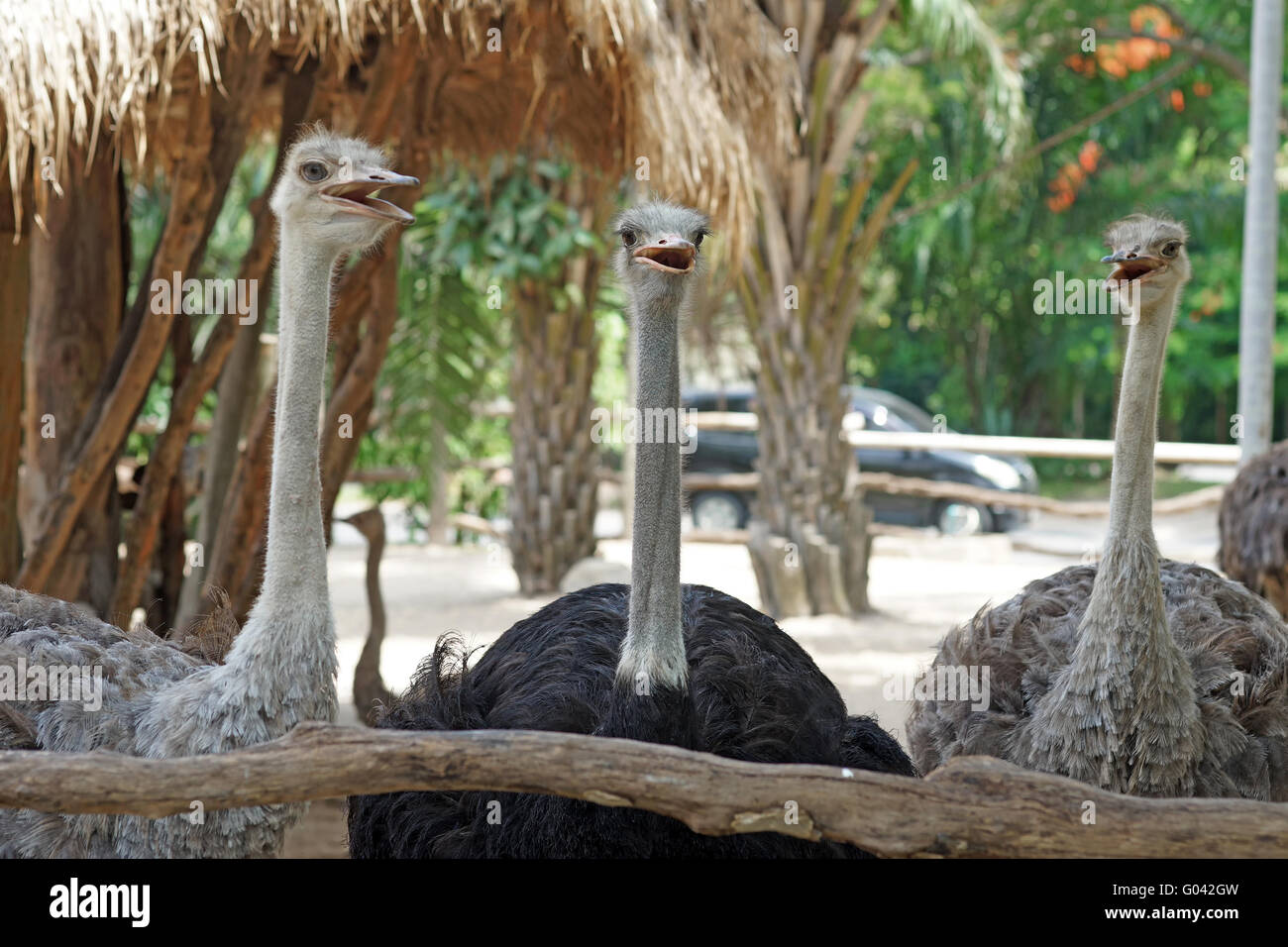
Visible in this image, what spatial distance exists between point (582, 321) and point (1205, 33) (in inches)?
330

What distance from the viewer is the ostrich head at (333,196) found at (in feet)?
8.41

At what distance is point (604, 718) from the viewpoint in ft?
8.27

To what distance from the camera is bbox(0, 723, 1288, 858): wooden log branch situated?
2014 millimetres

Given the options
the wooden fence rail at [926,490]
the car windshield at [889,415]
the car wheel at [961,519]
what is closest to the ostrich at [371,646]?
the wooden fence rail at [926,490]

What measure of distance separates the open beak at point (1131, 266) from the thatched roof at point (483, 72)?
62.8 inches

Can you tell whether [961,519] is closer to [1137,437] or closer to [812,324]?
[812,324]

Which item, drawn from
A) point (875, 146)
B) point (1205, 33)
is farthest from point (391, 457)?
point (1205, 33)

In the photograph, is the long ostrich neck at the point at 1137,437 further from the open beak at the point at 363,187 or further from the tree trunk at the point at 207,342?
the tree trunk at the point at 207,342

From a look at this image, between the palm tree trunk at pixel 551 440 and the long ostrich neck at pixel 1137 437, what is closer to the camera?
the long ostrich neck at pixel 1137 437

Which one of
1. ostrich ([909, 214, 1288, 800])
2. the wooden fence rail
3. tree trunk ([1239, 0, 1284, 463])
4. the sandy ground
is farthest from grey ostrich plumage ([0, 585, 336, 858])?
the wooden fence rail

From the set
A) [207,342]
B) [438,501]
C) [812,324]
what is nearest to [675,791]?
[207,342]

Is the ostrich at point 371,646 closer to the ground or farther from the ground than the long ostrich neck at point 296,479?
closer to the ground

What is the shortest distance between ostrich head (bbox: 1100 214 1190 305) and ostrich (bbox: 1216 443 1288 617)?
231 cm

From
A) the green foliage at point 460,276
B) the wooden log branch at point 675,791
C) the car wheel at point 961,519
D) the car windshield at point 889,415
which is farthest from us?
the car windshield at point 889,415
